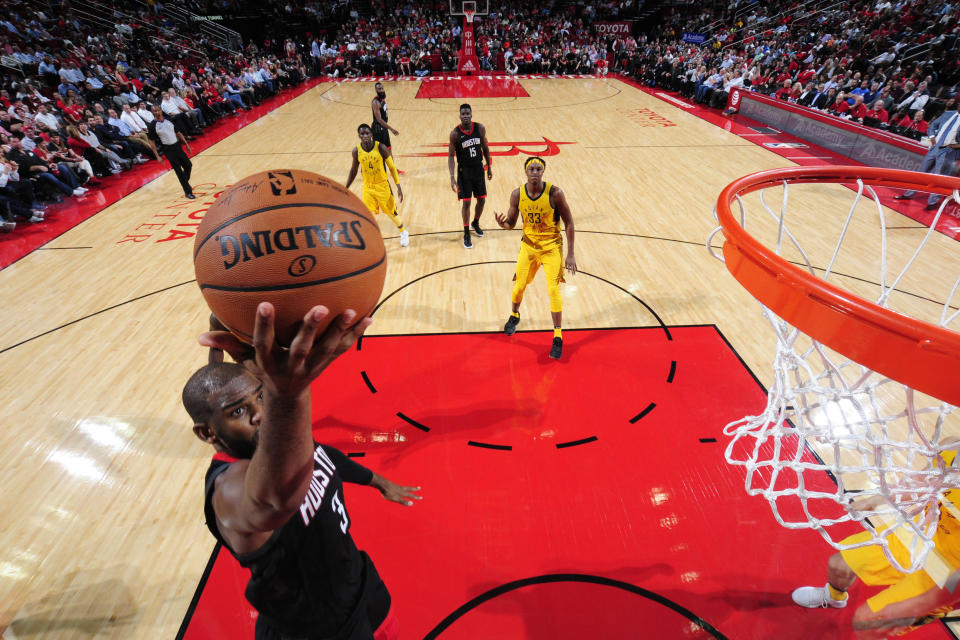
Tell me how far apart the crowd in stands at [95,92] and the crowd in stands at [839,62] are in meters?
14.5

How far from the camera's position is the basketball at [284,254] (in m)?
1.25

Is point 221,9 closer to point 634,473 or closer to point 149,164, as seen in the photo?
point 149,164

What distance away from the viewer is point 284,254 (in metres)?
1.28

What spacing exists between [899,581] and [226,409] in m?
2.89

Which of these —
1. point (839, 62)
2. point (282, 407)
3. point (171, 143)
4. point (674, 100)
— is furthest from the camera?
point (674, 100)

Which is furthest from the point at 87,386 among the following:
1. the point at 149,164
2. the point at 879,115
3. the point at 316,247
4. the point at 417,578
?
the point at 879,115

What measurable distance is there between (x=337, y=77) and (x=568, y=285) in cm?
2064

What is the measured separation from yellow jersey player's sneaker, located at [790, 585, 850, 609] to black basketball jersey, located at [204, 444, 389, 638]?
7.74ft

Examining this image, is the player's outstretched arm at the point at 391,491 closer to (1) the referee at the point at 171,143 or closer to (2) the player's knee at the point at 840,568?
(2) the player's knee at the point at 840,568

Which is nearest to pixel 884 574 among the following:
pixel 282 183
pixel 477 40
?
pixel 282 183

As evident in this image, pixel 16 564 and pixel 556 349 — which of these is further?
pixel 556 349

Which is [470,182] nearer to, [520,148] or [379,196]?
[379,196]

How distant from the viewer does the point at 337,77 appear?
2189 centimetres

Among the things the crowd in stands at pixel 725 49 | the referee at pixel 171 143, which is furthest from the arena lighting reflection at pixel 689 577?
the crowd in stands at pixel 725 49
